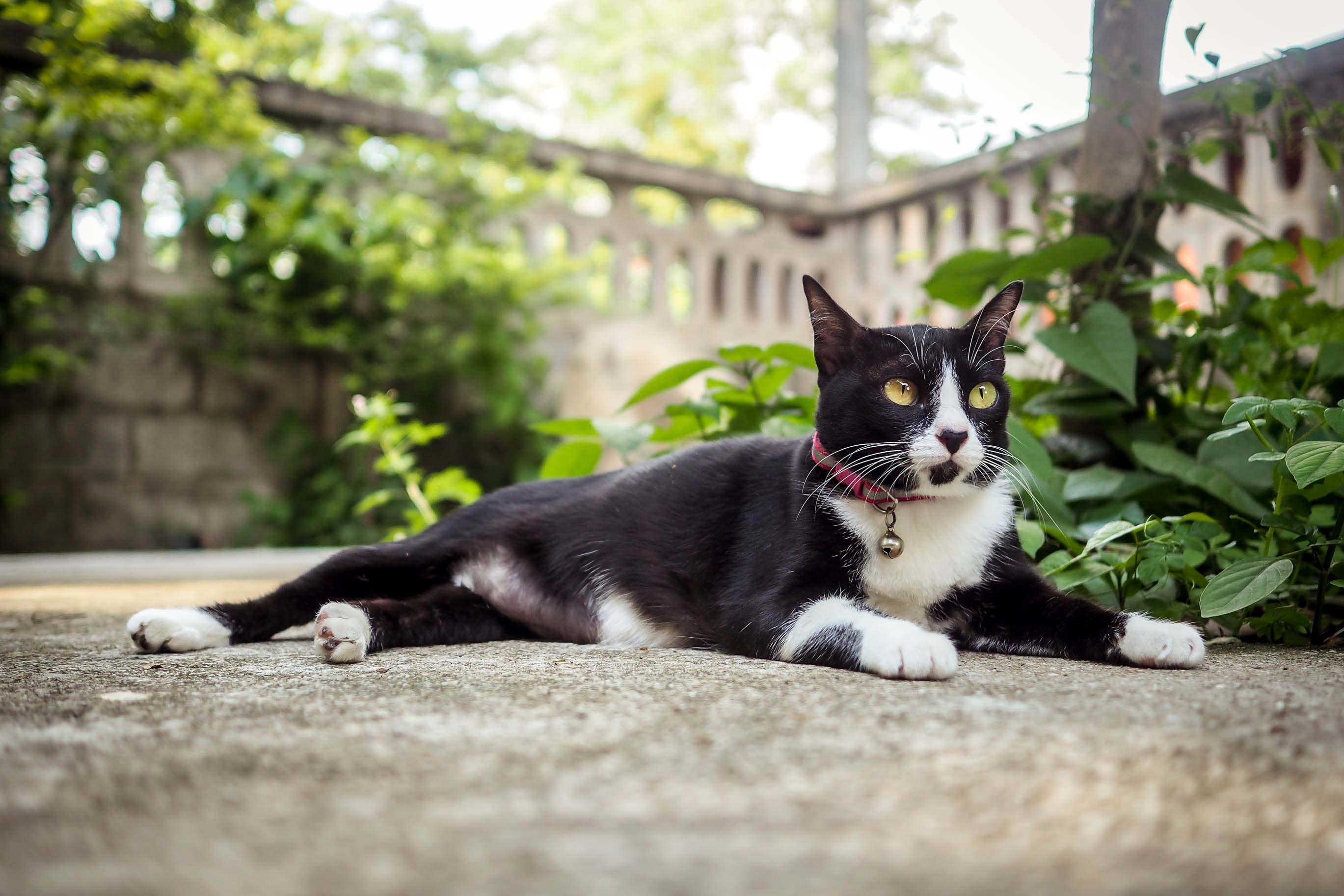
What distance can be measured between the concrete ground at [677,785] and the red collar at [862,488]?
1.47 ft

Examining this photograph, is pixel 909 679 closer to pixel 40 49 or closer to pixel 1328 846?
pixel 1328 846

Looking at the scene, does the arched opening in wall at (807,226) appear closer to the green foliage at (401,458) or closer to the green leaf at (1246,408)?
the green foliage at (401,458)

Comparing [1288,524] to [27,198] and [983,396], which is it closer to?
[983,396]

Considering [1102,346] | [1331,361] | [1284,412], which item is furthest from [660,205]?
[1284,412]

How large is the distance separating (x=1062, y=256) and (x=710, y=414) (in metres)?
1.08

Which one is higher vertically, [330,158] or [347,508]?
[330,158]

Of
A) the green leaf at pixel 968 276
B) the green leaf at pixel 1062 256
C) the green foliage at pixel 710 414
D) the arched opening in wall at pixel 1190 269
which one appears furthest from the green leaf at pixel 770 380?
the arched opening in wall at pixel 1190 269

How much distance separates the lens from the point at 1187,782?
2.95 ft

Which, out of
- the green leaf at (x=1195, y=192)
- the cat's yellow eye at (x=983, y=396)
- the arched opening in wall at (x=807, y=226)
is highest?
the arched opening in wall at (x=807, y=226)

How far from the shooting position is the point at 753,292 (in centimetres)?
680

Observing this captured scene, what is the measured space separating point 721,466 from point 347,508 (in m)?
3.46

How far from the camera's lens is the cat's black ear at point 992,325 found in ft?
6.27

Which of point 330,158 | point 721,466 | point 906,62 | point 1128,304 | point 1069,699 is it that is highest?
point 906,62

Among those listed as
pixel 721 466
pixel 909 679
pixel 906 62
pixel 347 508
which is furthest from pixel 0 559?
pixel 906 62
